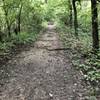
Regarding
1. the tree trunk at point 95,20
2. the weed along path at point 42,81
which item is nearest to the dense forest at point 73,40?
the tree trunk at point 95,20

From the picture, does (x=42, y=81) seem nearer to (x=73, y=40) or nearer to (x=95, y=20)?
(x=95, y=20)

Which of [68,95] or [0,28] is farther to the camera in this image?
[0,28]

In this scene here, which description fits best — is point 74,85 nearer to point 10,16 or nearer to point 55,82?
point 55,82

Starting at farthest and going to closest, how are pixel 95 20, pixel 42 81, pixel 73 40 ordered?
pixel 73 40
pixel 95 20
pixel 42 81

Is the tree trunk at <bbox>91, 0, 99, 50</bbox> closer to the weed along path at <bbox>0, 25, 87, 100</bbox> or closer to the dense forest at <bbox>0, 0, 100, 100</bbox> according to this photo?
the dense forest at <bbox>0, 0, 100, 100</bbox>

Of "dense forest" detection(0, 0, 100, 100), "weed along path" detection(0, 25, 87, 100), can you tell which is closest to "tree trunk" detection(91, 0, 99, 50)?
"dense forest" detection(0, 0, 100, 100)

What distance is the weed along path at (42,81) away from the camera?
16.0 ft

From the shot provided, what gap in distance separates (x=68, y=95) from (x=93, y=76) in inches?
63.2

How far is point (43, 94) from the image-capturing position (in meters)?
4.94

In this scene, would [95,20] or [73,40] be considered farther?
[73,40]

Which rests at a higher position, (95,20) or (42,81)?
(95,20)

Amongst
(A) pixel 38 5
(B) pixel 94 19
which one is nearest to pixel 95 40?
(B) pixel 94 19

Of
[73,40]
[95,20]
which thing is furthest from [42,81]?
[73,40]

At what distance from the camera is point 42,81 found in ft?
19.4
